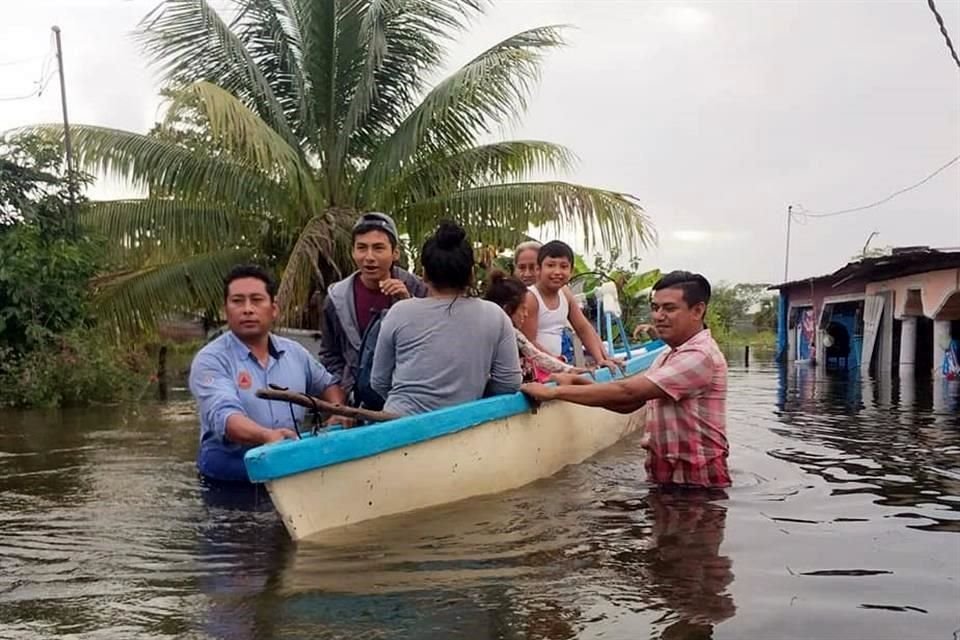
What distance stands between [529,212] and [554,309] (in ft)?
17.5

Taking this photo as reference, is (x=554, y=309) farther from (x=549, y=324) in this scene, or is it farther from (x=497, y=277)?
(x=497, y=277)

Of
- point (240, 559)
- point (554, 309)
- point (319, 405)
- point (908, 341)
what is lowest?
point (240, 559)

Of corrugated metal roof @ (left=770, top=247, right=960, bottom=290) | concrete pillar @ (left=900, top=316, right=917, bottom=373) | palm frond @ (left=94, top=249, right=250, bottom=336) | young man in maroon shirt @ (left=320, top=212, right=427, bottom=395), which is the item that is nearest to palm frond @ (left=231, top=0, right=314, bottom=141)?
palm frond @ (left=94, top=249, right=250, bottom=336)

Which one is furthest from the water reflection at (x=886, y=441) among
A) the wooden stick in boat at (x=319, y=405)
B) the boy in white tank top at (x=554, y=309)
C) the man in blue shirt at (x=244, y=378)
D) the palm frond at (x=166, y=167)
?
the palm frond at (x=166, y=167)

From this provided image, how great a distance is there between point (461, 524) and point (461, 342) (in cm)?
83

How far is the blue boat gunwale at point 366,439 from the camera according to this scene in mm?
3600

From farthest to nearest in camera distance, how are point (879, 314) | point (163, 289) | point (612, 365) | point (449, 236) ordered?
point (879, 314) < point (163, 289) < point (612, 365) < point (449, 236)

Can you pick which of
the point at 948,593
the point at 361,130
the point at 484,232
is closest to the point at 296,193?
Result: the point at 361,130

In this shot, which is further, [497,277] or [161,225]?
[161,225]

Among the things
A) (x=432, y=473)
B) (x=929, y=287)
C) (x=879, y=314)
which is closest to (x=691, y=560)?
(x=432, y=473)

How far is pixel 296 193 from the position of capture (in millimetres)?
11375

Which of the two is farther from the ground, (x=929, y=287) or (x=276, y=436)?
(x=929, y=287)

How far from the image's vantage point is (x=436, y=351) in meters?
4.25

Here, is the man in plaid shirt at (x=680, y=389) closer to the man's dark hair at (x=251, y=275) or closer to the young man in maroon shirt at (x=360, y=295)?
the young man in maroon shirt at (x=360, y=295)
